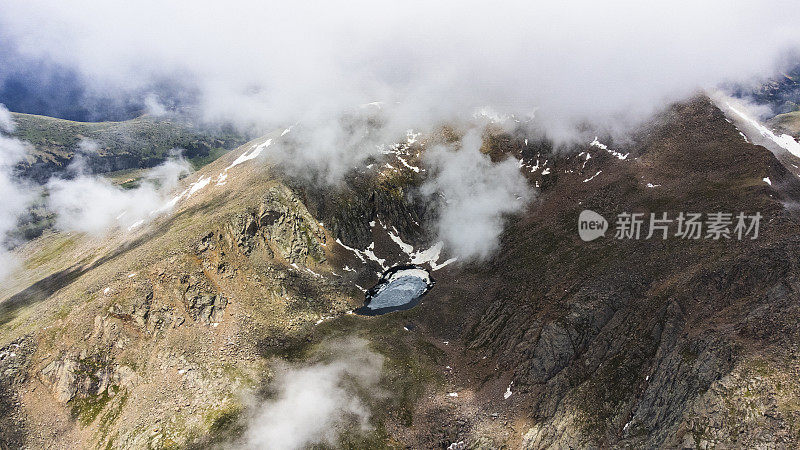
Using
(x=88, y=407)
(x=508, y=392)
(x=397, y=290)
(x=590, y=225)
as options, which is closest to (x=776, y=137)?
(x=590, y=225)

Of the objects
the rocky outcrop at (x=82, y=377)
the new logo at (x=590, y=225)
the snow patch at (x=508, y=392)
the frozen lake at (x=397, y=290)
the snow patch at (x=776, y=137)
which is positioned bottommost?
the frozen lake at (x=397, y=290)

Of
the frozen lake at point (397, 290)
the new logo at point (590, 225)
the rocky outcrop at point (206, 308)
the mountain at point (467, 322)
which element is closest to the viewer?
the mountain at point (467, 322)

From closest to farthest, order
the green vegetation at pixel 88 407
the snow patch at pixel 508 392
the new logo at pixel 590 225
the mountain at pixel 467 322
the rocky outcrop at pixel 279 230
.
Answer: the mountain at pixel 467 322
the green vegetation at pixel 88 407
the snow patch at pixel 508 392
the new logo at pixel 590 225
the rocky outcrop at pixel 279 230

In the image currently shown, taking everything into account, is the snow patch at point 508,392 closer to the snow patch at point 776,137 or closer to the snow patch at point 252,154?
the snow patch at point 776,137

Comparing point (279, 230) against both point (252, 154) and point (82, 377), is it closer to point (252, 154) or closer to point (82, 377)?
point (82, 377)

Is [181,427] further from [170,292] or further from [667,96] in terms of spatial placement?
[667,96]

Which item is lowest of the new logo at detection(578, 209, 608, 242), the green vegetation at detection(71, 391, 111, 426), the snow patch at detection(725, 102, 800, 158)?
the new logo at detection(578, 209, 608, 242)

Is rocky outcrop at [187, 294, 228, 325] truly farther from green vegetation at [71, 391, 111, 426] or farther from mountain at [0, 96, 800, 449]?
green vegetation at [71, 391, 111, 426]

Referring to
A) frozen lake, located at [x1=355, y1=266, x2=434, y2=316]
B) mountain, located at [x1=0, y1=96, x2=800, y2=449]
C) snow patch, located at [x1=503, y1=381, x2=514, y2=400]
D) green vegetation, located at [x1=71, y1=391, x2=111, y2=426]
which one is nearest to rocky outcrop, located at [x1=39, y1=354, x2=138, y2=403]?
mountain, located at [x1=0, y1=96, x2=800, y2=449]

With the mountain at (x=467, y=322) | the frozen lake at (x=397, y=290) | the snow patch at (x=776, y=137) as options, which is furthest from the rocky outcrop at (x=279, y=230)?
the snow patch at (x=776, y=137)
